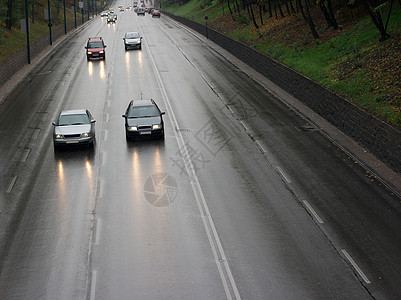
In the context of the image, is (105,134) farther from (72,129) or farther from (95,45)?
(95,45)

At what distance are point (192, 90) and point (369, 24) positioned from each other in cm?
1297

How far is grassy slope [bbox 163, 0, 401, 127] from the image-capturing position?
2731cm

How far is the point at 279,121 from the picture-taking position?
29234 millimetres

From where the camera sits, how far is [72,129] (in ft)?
81.4

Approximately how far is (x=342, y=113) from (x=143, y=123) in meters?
8.96

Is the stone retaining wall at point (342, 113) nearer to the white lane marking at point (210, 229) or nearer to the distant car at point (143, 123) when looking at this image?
the white lane marking at point (210, 229)

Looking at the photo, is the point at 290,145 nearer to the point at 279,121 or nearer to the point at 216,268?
the point at 279,121

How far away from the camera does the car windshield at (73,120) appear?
25.4m

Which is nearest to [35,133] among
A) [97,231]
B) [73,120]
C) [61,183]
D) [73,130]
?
[73,120]

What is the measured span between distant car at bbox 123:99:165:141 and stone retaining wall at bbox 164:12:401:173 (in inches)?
322

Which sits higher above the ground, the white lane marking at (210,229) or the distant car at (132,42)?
the distant car at (132,42)

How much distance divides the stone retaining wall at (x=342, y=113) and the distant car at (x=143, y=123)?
26.8ft

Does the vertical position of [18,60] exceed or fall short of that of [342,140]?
it exceeds it

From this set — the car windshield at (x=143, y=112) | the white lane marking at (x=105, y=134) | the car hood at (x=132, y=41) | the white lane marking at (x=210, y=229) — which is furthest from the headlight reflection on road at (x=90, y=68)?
the white lane marking at (x=210, y=229)
